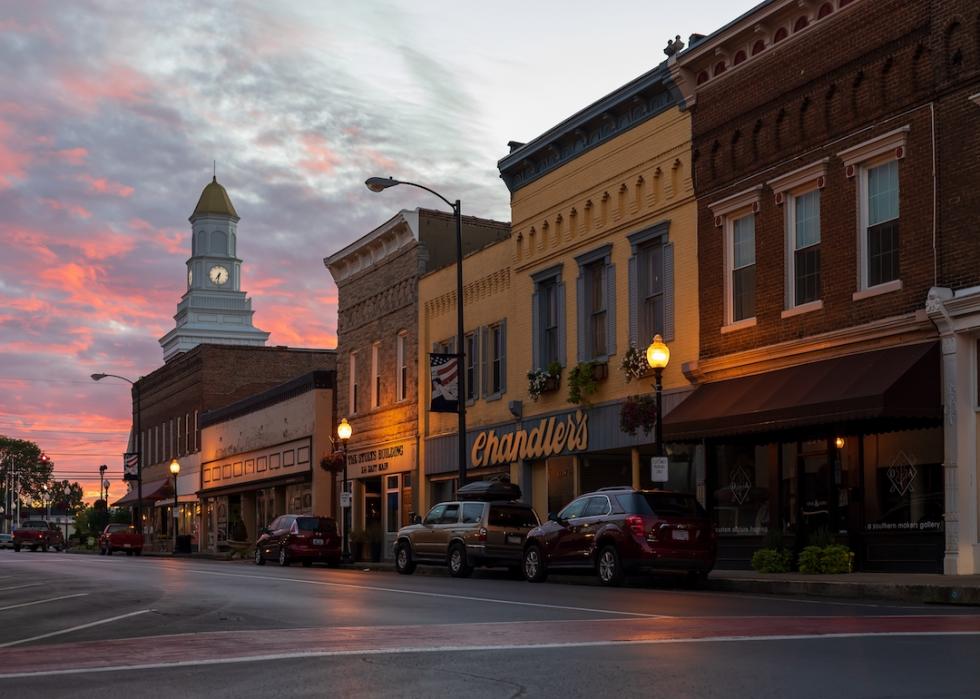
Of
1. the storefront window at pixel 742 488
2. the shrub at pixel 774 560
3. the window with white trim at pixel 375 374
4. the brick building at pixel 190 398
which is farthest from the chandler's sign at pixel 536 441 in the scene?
the brick building at pixel 190 398

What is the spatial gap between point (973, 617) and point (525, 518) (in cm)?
1478

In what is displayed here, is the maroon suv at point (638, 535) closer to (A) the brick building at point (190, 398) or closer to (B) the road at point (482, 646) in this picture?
(B) the road at point (482, 646)

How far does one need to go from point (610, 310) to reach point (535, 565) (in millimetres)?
8902

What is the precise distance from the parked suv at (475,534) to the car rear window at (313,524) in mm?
10036

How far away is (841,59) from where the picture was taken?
25.9m

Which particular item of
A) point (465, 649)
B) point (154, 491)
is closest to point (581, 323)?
point (465, 649)

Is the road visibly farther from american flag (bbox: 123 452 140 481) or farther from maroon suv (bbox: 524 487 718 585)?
american flag (bbox: 123 452 140 481)

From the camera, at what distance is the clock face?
5477 inches

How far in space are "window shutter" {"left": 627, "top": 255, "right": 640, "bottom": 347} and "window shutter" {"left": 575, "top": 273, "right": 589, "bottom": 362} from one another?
2.33 m

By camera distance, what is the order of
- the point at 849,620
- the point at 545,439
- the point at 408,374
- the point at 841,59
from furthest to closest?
the point at 408,374 < the point at 545,439 < the point at 841,59 < the point at 849,620

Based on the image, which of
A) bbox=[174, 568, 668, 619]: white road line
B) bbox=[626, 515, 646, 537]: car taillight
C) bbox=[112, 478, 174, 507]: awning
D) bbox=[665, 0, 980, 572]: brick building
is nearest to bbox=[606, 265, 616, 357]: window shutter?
bbox=[665, 0, 980, 572]: brick building

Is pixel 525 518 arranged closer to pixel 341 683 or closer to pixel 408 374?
pixel 408 374

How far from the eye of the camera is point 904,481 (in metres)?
23.8

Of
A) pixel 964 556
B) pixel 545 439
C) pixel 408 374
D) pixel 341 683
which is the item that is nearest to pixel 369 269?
pixel 408 374
